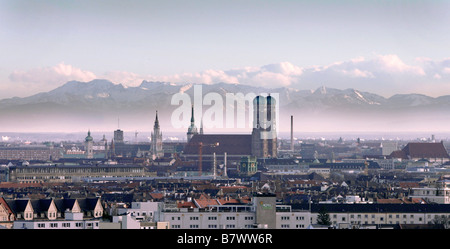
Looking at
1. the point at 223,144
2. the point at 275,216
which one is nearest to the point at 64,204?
the point at 275,216

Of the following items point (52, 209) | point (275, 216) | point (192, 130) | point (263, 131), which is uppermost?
point (192, 130)

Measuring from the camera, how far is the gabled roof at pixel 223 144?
451ft

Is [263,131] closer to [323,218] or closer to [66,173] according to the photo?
[66,173]

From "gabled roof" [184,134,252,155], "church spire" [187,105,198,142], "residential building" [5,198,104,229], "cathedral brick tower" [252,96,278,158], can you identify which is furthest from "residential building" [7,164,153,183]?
"residential building" [5,198,104,229]

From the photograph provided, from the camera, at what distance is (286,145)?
19688 centimetres

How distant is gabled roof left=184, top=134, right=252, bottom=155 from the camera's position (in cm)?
13738

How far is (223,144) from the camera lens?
13975 centimetres

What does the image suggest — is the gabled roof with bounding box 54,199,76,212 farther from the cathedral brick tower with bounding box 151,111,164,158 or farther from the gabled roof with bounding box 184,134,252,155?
the cathedral brick tower with bounding box 151,111,164,158

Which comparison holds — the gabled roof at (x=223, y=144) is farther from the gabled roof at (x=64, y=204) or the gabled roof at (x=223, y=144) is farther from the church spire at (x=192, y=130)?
the gabled roof at (x=64, y=204)

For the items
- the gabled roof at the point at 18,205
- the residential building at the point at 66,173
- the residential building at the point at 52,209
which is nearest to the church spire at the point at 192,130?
the residential building at the point at 66,173
